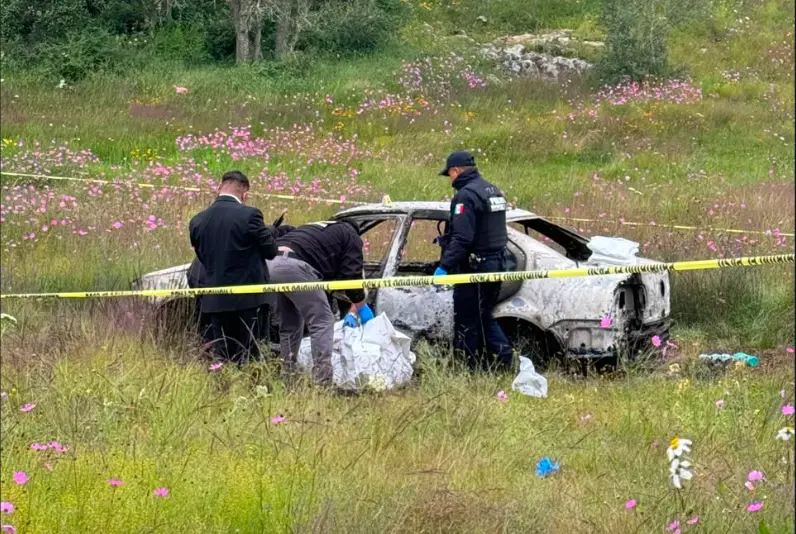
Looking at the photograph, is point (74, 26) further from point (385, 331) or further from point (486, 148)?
point (385, 331)

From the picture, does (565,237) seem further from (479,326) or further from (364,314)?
(364,314)

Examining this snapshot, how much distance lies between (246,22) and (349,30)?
10.3 ft

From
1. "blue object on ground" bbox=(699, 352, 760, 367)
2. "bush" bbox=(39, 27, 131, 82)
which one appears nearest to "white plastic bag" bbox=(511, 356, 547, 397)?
"blue object on ground" bbox=(699, 352, 760, 367)

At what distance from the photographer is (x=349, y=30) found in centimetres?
2844

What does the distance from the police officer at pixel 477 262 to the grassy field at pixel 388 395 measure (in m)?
0.52

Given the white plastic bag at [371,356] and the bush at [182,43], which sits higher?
the white plastic bag at [371,356]

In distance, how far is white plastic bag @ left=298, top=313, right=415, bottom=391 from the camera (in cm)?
658

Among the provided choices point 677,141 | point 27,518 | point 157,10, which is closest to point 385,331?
point 27,518

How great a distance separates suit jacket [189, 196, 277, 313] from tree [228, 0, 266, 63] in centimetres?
Answer: 2015

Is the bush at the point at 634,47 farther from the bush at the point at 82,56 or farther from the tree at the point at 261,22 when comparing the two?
the bush at the point at 82,56

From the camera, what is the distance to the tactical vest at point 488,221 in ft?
24.2

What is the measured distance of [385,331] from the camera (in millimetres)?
→ 6719

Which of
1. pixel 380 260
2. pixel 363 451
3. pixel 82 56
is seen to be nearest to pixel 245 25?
pixel 82 56

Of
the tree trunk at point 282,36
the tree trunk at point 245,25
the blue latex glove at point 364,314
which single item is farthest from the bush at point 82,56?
the blue latex glove at point 364,314
